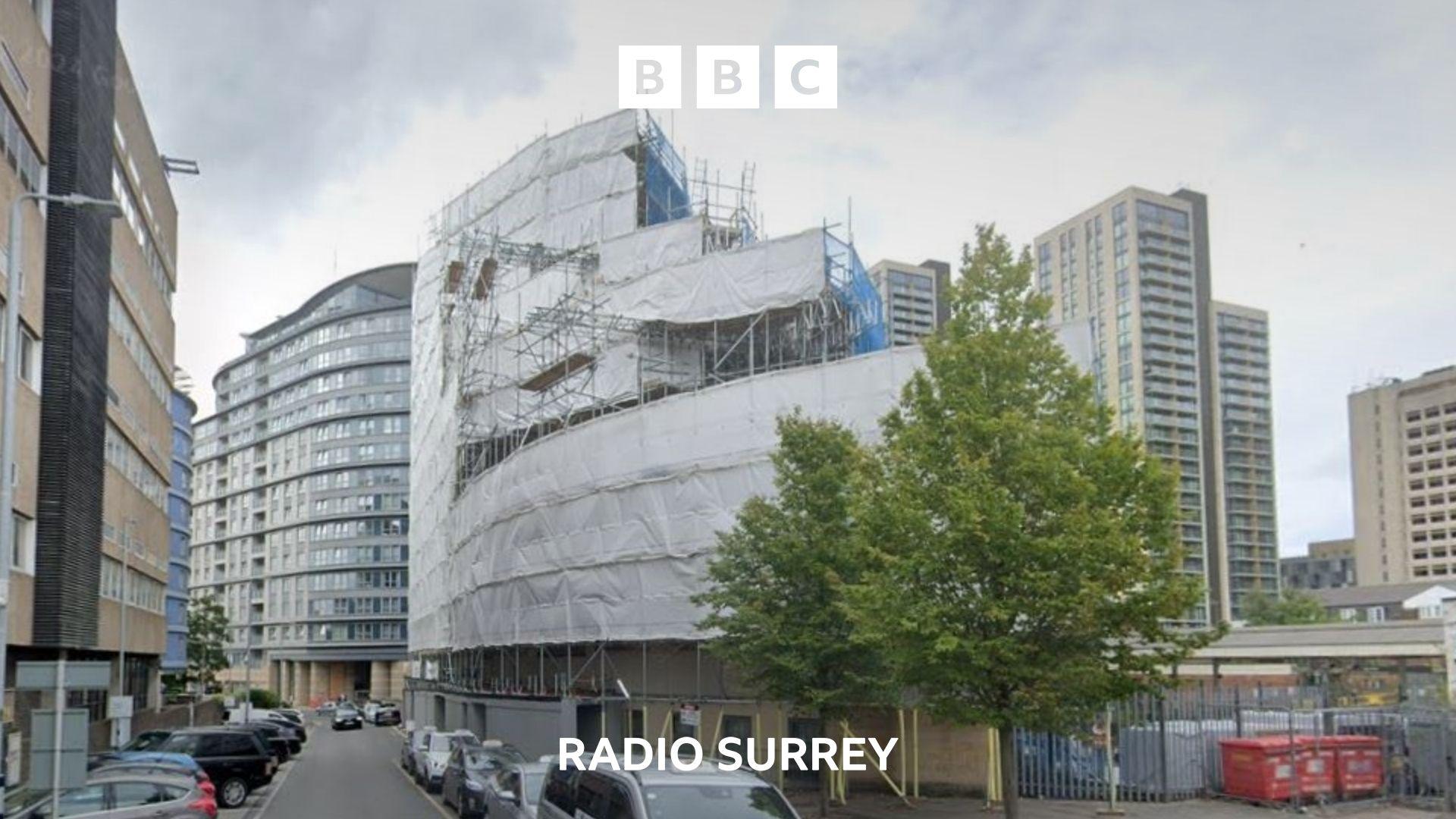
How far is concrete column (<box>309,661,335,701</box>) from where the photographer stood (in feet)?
425

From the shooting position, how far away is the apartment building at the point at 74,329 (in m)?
27.6

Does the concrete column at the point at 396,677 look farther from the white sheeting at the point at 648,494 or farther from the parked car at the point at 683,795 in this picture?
the parked car at the point at 683,795

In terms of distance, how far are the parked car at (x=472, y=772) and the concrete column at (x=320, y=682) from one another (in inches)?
4162

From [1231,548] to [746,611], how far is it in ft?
404

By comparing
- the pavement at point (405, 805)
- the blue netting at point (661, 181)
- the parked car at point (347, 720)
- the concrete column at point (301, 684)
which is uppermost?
the blue netting at point (661, 181)

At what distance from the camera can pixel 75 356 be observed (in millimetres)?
30641

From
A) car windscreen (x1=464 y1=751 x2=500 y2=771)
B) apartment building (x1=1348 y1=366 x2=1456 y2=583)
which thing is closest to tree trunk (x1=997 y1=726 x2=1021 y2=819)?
car windscreen (x1=464 y1=751 x2=500 y2=771)

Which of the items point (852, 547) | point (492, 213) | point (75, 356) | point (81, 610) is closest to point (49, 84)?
point (75, 356)

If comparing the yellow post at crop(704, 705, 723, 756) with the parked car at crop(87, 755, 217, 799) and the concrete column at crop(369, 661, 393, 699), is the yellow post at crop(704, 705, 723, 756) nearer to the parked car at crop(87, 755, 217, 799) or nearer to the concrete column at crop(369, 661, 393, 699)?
the parked car at crop(87, 755, 217, 799)

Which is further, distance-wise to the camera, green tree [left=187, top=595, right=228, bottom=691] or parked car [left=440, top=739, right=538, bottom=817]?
green tree [left=187, top=595, right=228, bottom=691]

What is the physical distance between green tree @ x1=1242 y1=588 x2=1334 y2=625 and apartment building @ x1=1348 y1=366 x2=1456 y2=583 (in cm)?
4114

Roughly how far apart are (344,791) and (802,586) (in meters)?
18.2

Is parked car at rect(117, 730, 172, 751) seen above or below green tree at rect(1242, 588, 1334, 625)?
below

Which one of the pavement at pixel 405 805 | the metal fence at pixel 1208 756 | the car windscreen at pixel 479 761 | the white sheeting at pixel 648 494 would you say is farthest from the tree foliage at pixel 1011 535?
the white sheeting at pixel 648 494
